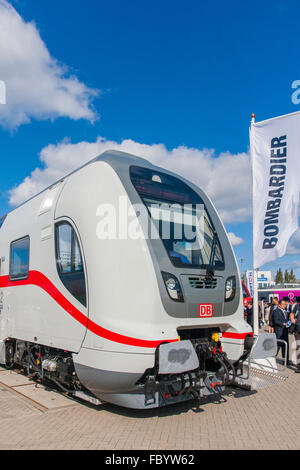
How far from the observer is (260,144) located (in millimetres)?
9523

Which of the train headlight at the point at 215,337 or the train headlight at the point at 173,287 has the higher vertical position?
the train headlight at the point at 173,287

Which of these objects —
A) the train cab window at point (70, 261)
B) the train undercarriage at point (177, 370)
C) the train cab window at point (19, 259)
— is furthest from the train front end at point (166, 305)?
the train cab window at point (19, 259)

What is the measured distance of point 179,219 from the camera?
571 cm

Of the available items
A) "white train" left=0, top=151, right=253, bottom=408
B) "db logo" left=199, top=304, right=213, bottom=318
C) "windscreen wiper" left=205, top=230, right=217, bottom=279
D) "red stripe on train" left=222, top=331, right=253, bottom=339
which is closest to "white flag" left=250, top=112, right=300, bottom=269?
"white train" left=0, top=151, right=253, bottom=408

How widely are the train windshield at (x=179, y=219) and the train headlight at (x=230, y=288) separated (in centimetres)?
26

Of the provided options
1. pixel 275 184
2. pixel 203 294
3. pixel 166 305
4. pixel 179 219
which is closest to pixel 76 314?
pixel 166 305

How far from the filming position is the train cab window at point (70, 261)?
207 inches

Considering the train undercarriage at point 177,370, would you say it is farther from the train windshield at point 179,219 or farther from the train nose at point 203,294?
the train windshield at point 179,219

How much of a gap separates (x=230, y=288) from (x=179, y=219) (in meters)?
1.25

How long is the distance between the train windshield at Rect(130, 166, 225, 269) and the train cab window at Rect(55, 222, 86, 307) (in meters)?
1.16

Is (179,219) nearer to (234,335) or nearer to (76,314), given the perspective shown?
(234,335)

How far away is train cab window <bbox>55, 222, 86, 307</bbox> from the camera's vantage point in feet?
17.3
